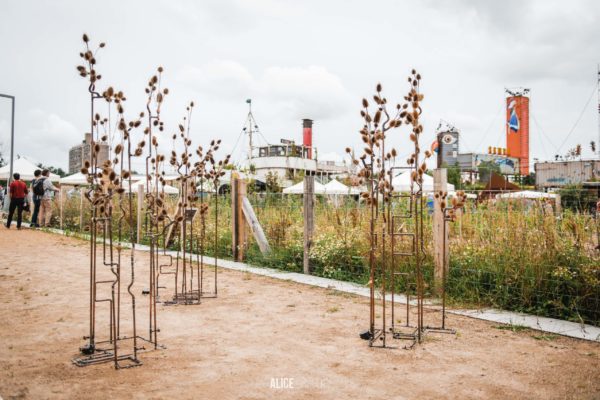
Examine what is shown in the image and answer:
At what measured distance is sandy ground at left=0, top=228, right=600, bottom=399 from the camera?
3.01 metres

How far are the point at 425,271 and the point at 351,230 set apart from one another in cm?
173

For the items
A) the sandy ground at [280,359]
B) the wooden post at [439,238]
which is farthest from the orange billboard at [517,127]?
the sandy ground at [280,359]

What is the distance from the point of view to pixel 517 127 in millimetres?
73438

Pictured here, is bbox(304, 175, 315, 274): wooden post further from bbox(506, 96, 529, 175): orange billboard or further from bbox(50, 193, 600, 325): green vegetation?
bbox(506, 96, 529, 175): orange billboard

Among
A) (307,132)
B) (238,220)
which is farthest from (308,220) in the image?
(307,132)

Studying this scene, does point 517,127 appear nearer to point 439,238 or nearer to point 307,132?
point 307,132

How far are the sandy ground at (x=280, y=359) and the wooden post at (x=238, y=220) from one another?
11.5 ft

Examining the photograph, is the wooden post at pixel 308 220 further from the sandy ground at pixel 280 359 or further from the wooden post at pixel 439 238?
the wooden post at pixel 439 238

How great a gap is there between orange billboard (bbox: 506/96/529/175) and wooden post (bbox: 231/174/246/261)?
70.5 meters

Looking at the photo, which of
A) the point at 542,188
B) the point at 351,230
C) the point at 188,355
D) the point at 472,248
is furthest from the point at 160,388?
the point at 542,188

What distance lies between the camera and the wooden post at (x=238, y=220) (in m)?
9.24

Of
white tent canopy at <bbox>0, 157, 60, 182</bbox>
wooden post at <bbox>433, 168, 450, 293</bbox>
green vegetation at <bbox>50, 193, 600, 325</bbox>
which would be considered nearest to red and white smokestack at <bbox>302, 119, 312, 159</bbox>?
white tent canopy at <bbox>0, 157, 60, 182</bbox>

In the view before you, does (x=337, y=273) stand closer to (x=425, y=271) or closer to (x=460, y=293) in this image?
(x=425, y=271)

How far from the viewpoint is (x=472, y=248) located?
6043mm
